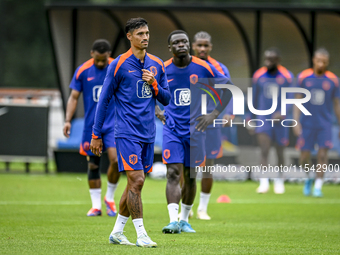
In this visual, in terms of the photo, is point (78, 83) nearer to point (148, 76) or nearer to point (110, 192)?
point (110, 192)

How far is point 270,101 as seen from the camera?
13.5m

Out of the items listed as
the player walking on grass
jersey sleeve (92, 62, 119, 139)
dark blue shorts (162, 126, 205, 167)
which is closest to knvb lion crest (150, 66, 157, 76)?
the player walking on grass

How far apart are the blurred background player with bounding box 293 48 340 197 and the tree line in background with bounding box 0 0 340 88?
88.7ft

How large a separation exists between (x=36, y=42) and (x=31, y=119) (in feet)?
82.2

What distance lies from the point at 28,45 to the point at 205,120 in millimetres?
34476

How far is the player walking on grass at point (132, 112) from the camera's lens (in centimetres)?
637

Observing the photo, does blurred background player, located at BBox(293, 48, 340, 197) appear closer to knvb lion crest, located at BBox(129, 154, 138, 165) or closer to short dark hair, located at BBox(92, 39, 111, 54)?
short dark hair, located at BBox(92, 39, 111, 54)

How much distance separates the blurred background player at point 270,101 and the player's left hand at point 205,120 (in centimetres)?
560

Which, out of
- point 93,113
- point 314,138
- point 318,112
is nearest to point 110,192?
point 93,113

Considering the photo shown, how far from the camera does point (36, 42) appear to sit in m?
40.5

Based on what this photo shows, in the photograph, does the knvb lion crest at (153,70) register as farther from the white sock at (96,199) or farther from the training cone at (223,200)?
the training cone at (223,200)

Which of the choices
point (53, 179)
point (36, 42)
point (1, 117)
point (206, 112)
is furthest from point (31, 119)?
point (36, 42)

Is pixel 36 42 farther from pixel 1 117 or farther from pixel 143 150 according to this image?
pixel 143 150

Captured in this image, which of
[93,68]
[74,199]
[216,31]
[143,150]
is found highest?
[216,31]
